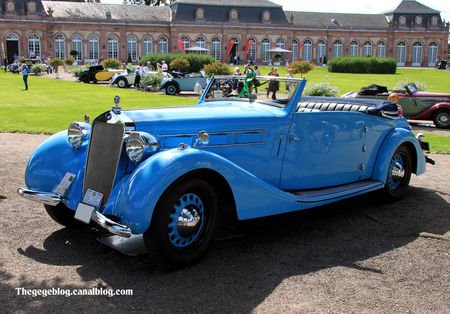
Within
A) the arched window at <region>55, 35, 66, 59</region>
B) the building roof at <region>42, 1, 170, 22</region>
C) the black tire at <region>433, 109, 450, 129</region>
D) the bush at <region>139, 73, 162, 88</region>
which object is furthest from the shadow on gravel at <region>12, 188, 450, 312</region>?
the building roof at <region>42, 1, 170, 22</region>

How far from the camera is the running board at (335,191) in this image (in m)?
4.67

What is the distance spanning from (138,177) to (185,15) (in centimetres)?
5885

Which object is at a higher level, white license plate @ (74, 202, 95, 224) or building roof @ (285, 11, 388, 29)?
building roof @ (285, 11, 388, 29)

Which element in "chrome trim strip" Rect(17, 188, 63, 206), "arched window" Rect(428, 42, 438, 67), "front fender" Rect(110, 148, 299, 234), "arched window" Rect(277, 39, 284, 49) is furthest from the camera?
"arched window" Rect(428, 42, 438, 67)

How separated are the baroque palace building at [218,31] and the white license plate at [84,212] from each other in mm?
49941

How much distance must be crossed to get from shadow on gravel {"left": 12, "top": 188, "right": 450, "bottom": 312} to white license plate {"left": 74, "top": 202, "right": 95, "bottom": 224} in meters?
0.45

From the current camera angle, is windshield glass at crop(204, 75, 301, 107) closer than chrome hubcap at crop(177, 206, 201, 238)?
No

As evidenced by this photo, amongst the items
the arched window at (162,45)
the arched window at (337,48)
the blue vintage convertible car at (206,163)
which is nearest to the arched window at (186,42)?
the arched window at (162,45)

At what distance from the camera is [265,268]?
154 inches

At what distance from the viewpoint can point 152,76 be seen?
989 inches

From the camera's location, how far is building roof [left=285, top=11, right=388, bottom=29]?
6322 cm

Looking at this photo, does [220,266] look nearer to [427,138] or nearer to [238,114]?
[238,114]

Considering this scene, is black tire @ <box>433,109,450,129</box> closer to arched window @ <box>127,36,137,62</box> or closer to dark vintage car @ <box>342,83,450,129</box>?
dark vintage car @ <box>342,83,450,129</box>

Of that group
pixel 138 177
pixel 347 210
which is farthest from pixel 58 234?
pixel 347 210
